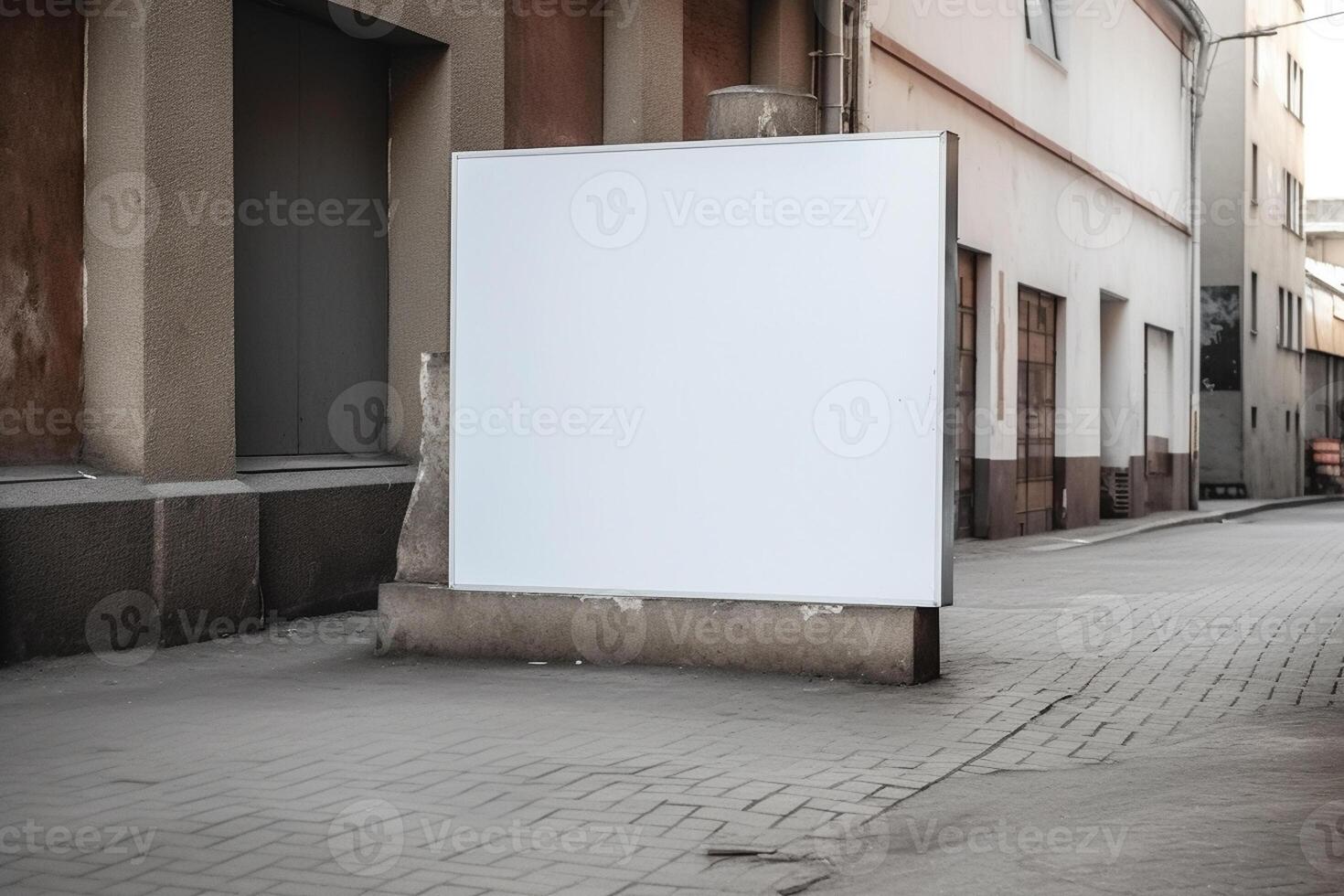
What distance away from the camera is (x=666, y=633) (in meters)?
8.44

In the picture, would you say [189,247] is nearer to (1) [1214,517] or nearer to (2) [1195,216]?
(1) [1214,517]

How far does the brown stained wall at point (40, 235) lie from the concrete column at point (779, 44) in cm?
830

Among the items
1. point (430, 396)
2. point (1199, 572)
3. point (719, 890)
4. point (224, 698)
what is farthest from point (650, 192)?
point (1199, 572)

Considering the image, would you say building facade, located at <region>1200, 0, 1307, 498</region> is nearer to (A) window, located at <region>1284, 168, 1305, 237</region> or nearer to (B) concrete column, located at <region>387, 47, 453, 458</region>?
(A) window, located at <region>1284, 168, 1305, 237</region>

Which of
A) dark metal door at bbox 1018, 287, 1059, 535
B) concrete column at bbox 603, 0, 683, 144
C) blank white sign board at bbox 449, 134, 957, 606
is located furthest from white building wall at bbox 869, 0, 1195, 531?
blank white sign board at bbox 449, 134, 957, 606

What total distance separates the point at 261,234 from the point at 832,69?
7.49m

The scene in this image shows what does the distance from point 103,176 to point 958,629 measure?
5631 millimetres

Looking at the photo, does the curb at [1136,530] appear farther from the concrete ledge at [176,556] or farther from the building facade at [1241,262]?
the concrete ledge at [176,556]

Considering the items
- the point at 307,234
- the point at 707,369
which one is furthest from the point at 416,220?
the point at 707,369

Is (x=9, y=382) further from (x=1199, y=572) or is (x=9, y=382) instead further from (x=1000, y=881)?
(x=1199, y=572)

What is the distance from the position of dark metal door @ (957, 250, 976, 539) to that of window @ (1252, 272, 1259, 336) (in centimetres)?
2298

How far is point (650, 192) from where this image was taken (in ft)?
27.3

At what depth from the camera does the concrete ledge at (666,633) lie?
Result: 8.10 metres

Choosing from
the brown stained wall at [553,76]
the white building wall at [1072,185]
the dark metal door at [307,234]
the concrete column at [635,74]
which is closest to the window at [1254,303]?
the white building wall at [1072,185]
